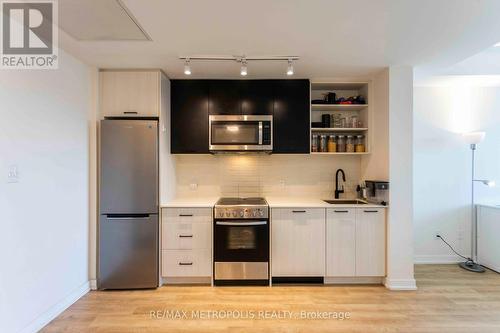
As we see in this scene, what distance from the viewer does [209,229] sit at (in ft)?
9.56

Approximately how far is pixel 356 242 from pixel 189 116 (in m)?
2.48

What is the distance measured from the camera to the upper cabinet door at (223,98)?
125 inches

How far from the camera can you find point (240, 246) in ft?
9.53

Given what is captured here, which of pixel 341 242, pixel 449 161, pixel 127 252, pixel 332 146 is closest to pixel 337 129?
pixel 332 146

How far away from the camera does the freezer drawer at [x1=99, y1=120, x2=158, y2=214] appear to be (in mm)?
2758

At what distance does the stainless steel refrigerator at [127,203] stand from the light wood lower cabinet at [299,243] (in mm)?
1370

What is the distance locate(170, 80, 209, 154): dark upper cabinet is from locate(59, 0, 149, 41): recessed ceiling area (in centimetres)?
101

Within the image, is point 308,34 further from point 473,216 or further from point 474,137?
point 473,216

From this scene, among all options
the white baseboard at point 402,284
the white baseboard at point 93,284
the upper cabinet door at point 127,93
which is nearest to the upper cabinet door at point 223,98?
the upper cabinet door at point 127,93

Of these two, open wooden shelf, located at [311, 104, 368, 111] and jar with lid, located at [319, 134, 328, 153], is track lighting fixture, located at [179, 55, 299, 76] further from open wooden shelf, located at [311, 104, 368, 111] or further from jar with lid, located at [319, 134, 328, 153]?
jar with lid, located at [319, 134, 328, 153]

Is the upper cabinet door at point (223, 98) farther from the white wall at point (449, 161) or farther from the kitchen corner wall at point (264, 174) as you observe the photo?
the white wall at point (449, 161)

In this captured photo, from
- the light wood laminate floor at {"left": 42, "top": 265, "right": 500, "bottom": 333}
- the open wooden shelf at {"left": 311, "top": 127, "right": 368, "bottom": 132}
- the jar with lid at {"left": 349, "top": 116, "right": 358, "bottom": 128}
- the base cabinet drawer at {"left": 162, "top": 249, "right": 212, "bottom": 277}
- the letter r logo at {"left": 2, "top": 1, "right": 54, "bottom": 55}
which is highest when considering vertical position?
the letter r logo at {"left": 2, "top": 1, "right": 54, "bottom": 55}

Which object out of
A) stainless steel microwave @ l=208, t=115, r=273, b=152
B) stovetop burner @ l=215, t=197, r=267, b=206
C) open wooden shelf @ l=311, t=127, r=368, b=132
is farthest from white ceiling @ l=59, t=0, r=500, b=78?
stovetop burner @ l=215, t=197, r=267, b=206

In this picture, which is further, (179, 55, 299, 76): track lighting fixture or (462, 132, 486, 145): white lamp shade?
(462, 132, 486, 145): white lamp shade
